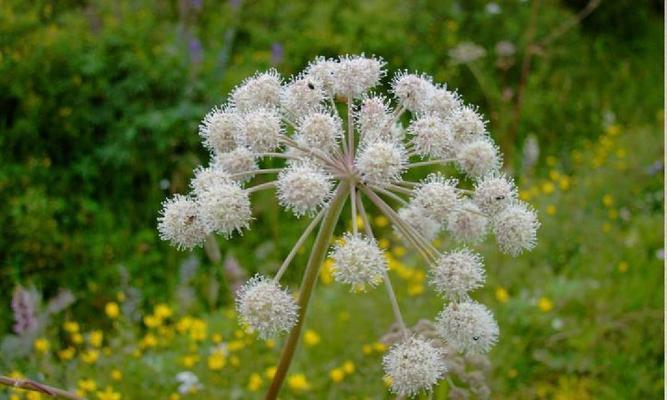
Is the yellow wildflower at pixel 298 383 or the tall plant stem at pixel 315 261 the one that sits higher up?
the yellow wildflower at pixel 298 383

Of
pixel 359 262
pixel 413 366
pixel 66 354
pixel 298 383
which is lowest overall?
pixel 413 366

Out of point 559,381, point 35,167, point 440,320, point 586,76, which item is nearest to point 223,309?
point 35,167

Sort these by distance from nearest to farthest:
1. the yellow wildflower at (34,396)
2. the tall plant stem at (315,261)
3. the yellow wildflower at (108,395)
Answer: the tall plant stem at (315,261) < the yellow wildflower at (34,396) < the yellow wildflower at (108,395)

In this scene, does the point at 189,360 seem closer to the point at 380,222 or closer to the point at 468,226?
the point at 468,226

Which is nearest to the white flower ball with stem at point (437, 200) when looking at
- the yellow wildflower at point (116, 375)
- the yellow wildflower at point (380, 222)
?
the yellow wildflower at point (116, 375)

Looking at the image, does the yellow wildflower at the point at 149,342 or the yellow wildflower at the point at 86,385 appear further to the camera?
the yellow wildflower at the point at 149,342

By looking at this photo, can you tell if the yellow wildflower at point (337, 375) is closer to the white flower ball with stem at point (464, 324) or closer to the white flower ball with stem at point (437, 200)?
the white flower ball with stem at point (464, 324)

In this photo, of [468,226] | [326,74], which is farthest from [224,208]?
A: [468,226]

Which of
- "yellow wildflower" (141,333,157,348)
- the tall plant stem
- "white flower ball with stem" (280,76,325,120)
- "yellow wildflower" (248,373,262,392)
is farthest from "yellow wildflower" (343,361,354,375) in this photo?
"white flower ball with stem" (280,76,325,120)
